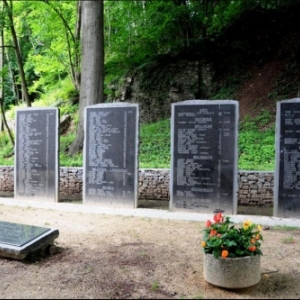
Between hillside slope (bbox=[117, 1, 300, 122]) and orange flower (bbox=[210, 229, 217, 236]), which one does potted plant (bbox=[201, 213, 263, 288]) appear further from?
hillside slope (bbox=[117, 1, 300, 122])

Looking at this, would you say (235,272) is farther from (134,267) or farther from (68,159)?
(68,159)

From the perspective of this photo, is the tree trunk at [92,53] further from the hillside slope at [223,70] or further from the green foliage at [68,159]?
the hillside slope at [223,70]

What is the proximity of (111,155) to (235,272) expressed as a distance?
4.97 meters

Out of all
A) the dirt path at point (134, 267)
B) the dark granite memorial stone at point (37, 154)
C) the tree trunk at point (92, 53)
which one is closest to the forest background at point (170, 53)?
the tree trunk at point (92, 53)

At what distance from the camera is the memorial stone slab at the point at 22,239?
4.43 m

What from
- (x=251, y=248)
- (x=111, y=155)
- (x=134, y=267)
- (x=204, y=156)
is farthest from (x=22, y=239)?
(x=204, y=156)

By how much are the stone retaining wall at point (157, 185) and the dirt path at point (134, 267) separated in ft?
6.80

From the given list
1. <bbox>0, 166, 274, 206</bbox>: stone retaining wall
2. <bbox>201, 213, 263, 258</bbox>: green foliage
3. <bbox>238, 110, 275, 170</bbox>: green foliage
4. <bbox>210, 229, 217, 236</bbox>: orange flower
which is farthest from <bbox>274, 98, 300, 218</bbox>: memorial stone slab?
<bbox>210, 229, 217, 236</bbox>: orange flower

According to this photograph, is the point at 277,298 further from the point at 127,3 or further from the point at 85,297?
the point at 127,3

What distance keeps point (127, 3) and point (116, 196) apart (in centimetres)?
982

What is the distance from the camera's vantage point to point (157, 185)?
8.84m

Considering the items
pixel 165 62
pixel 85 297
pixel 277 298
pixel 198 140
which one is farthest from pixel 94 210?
pixel 165 62

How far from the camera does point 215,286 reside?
367 cm

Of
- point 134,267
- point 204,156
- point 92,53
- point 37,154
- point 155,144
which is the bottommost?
point 134,267
